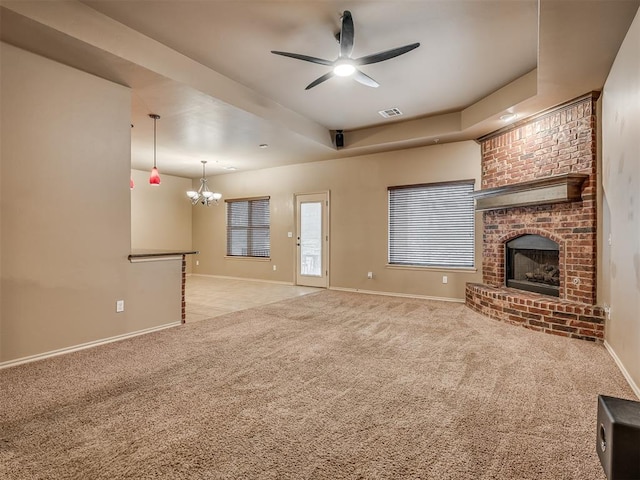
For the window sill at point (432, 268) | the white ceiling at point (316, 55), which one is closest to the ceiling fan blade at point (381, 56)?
the white ceiling at point (316, 55)

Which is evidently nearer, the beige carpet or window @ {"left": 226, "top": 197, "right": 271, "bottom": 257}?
the beige carpet

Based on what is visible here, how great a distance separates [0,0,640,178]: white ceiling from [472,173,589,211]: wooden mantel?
0.95 metres

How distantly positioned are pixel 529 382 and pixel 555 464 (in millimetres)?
1052

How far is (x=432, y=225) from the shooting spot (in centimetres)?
620

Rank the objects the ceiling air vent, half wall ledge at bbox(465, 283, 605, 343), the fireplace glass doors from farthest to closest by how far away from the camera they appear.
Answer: the ceiling air vent
the fireplace glass doors
half wall ledge at bbox(465, 283, 605, 343)

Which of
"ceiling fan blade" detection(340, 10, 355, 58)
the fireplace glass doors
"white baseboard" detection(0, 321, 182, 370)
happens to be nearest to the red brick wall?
the fireplace glass doors

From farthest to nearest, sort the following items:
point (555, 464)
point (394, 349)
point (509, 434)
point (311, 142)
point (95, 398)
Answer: point (311, 142) → point (394, 349) → point (95, 398) → point (509, 434) → point (555, 464)

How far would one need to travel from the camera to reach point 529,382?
8.63 feet

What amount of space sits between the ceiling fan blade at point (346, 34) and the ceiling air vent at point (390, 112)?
2361 millimetres

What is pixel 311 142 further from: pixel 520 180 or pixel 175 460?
pixel 175 460

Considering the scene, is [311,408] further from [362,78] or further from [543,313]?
[543,313]

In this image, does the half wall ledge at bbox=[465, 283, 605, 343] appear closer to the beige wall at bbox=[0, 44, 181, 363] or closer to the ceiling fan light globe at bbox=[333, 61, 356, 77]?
the ceiling fan light globe at bbox=[333, 61, 356, 77]

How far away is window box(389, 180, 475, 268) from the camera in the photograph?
5.86 meters

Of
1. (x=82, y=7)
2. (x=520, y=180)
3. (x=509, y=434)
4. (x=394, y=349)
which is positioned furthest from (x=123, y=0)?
(x=520, y=180)
